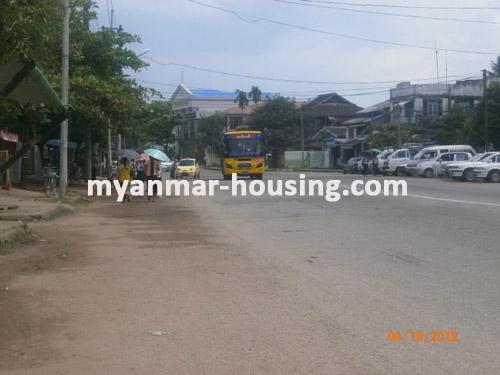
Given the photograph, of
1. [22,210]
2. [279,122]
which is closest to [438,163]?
[22,210]

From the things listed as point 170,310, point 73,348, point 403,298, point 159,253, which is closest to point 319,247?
point 159,253

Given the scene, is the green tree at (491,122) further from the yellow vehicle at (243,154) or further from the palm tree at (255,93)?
the palm tree at (255,93)

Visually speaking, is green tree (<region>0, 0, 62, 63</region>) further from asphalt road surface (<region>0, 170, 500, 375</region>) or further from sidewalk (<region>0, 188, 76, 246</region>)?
sidewalk (<region>0, 188, 76, 246</region>)

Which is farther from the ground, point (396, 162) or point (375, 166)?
point (396, 162)

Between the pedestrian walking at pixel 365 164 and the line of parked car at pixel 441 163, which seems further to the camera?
the pedestrian walking at pixel 365 164

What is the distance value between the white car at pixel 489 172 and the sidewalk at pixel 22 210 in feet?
74.4

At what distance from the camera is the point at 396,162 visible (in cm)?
5181

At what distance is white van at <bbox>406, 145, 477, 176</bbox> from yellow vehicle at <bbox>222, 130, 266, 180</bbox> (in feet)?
35.3

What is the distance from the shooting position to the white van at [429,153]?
47.9 m

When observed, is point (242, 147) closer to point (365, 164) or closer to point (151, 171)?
point (365, 164)

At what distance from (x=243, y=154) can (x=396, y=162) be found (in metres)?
12.1
